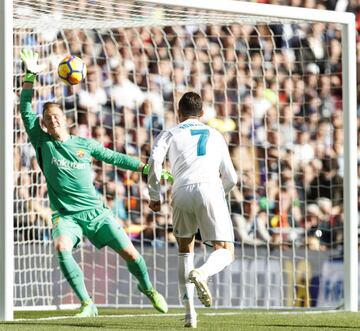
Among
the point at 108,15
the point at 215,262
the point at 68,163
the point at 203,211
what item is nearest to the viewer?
the point at 215,262

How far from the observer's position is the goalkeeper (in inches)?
361

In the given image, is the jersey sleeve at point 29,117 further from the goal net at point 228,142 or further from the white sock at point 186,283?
the goal net at point 228,142

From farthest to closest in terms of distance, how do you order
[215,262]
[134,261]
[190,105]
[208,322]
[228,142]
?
[228,142]
[134,261]
[208,322]
[190,105]
[215,262]

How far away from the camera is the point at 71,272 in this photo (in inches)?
358

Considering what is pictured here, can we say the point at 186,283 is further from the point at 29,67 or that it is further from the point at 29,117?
the point at 29,67

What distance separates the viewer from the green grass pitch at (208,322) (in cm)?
808

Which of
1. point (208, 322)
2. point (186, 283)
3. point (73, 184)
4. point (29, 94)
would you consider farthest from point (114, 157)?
point (186, 283)

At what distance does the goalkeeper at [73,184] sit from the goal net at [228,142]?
293 centimetres

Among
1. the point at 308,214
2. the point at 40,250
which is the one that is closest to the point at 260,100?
the point at 308,214

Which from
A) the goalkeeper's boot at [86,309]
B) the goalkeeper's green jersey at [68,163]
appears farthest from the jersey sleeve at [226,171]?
the goalkeeper's boot at [86,309]

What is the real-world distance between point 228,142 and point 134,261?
413 centimetres

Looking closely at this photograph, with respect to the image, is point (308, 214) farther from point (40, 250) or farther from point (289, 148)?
point (40, 250)

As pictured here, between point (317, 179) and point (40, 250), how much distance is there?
3.26 metres

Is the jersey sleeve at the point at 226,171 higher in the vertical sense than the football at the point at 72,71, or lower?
lower
